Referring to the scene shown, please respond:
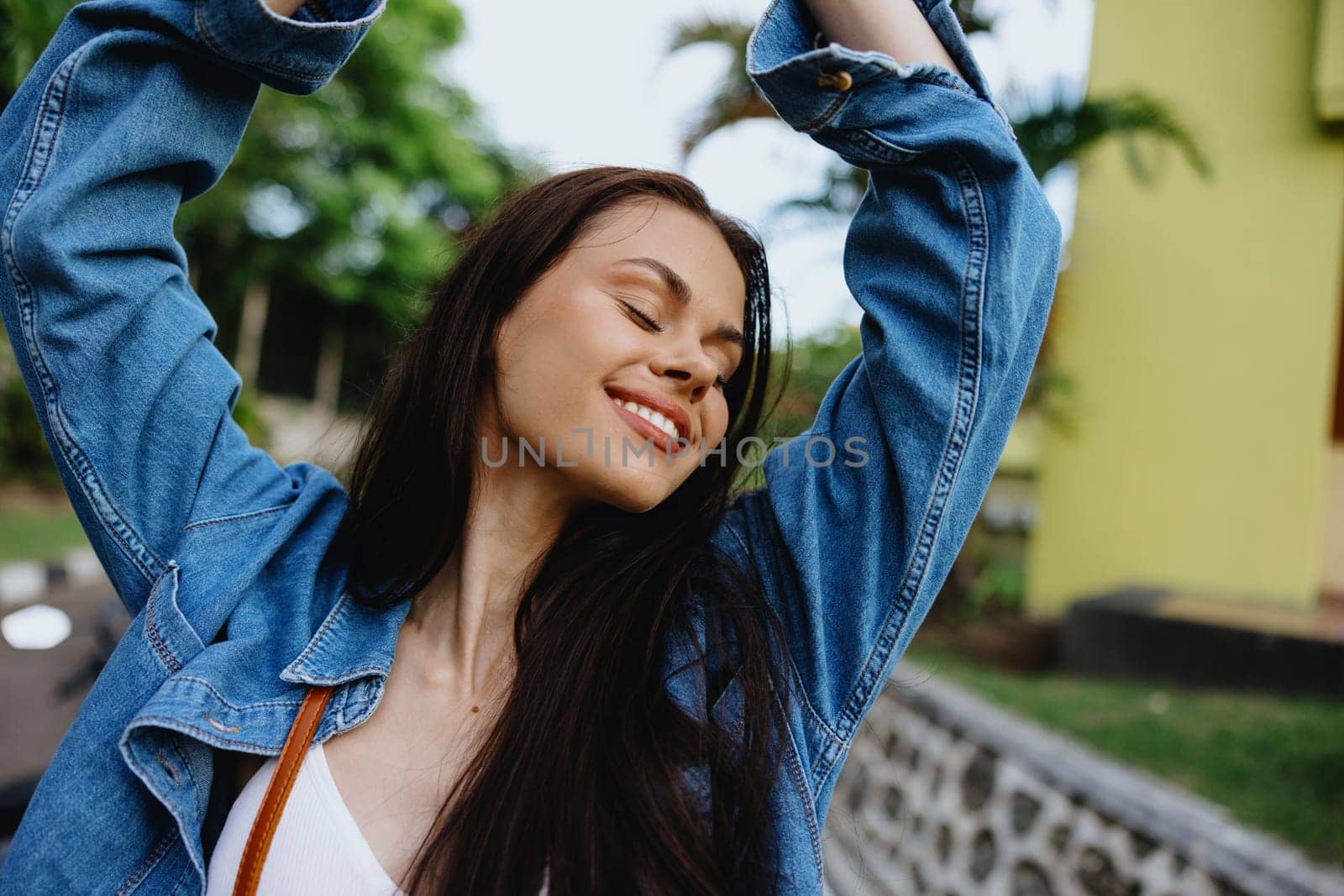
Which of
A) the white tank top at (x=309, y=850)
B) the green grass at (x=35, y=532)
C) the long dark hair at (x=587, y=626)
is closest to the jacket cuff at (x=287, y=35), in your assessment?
the long dark hair at (x=587, y=626)

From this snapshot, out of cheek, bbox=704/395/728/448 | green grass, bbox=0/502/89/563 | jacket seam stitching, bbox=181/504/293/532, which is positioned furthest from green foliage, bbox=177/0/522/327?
cheek, bbox=704/395/728/448

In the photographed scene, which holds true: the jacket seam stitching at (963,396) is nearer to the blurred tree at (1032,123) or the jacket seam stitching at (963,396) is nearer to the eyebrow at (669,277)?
the eyebrow at (669,277)

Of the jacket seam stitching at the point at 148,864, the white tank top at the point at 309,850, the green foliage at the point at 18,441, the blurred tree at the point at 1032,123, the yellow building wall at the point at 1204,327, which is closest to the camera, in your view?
the white tank top at the point at 309,850

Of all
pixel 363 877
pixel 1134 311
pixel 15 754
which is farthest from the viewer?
pixel 1134 311

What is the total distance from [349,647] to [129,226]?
0.67m

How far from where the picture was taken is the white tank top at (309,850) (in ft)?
3.99

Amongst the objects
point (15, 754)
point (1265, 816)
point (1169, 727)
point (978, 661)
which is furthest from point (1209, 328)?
point (15, 754)

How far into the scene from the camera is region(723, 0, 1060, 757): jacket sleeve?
1.24 metres

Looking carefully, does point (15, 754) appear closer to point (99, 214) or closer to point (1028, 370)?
point (99, 214)

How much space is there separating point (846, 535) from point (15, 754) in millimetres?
4567

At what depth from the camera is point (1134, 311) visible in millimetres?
6203

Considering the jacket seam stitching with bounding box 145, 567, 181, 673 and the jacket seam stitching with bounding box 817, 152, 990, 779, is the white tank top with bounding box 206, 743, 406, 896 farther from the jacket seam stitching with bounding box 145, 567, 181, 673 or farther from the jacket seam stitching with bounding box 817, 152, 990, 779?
the jacket seam stitching with bounding box 817, 152, 990, 779

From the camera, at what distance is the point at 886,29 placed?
4.22 ft

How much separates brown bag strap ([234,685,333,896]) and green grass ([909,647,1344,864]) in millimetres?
2635
